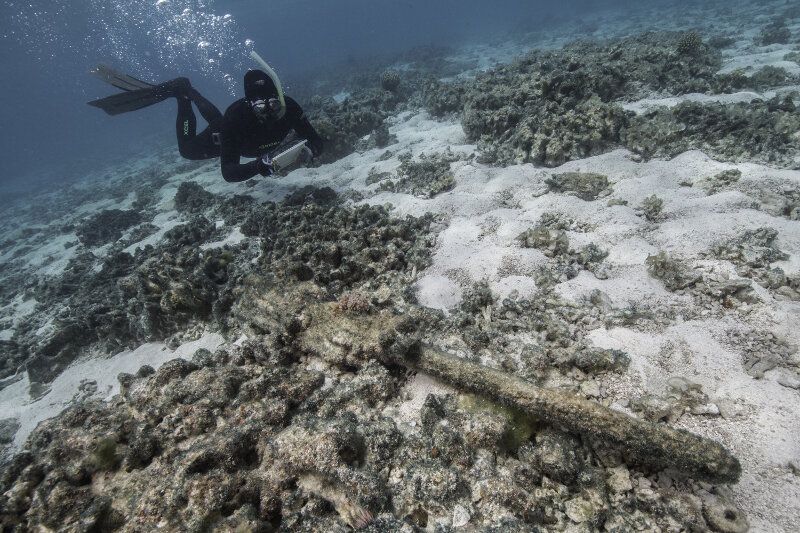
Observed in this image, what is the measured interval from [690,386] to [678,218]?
2.90 metres

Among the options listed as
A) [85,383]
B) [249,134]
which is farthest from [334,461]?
[249,134]

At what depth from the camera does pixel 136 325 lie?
18.2 feet

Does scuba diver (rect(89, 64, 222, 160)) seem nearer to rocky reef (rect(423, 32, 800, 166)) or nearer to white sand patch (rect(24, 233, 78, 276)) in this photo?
white sand patch (rect(24, 233, 78, 276))

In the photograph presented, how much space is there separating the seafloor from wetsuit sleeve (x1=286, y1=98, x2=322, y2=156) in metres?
2.44

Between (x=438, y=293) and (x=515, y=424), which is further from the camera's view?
(x=438, y=293)

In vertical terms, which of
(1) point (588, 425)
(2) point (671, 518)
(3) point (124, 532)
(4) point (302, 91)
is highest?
(4) point (302, 91)

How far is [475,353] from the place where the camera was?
3.46 m

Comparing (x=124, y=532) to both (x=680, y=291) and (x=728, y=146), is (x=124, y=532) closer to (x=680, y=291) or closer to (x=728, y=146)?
(x=680, y=291)

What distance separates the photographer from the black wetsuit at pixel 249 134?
27.7 ft

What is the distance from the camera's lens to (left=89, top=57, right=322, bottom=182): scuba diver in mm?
8203

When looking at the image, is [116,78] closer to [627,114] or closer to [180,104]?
A: [180,104]

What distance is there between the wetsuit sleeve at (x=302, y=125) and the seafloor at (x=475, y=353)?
8.01 ft

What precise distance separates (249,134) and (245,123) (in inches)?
14.3

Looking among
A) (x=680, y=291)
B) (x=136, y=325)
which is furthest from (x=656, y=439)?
(x=136, y=325)
